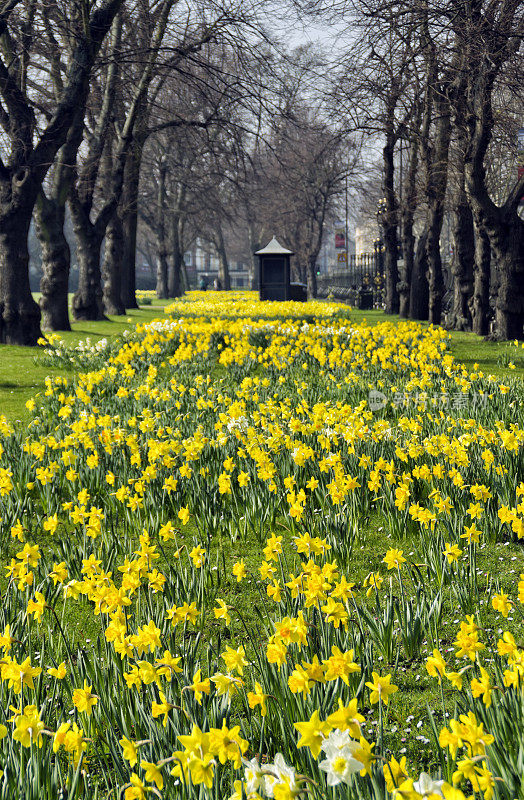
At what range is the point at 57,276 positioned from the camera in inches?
651

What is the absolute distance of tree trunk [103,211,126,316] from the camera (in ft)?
78.2

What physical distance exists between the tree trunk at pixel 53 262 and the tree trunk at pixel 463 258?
8939 millimetres

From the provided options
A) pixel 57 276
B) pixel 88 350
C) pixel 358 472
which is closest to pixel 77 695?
pixel 358 472

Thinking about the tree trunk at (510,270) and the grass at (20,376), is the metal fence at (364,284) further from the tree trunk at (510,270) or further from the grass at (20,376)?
the grass at (20,376)

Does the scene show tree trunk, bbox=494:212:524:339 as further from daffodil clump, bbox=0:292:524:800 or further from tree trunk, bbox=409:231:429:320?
tree trunk, bbox=409:231:429:320

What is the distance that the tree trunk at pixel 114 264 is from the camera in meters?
23.8

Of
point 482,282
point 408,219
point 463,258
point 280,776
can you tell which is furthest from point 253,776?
point 408,219

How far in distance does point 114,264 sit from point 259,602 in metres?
21.8

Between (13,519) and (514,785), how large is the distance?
3352 mm

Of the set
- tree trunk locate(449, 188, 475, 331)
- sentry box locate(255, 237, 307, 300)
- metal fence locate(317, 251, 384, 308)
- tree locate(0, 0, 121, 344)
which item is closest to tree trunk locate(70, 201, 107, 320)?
tree locate(0, 0, 121, 344)

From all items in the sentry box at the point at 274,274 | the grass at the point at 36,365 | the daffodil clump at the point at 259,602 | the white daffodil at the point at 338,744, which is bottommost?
the daffodil clump at the point at 259,602

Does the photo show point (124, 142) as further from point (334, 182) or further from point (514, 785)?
point (334, 182)

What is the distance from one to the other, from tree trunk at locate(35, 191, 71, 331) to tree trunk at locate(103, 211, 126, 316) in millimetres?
6914

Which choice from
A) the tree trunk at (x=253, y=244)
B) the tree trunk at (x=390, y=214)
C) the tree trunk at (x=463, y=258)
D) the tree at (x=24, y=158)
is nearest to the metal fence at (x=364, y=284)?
the tree trunk at (x=390, y=214)
